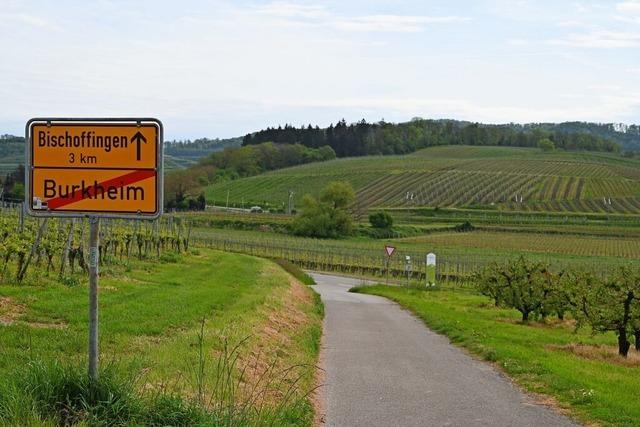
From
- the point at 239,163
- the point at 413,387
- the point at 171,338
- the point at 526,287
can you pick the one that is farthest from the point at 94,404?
the point at 239,163

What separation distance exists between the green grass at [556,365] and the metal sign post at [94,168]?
6.75m

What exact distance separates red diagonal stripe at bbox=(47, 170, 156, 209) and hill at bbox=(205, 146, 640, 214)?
109 m

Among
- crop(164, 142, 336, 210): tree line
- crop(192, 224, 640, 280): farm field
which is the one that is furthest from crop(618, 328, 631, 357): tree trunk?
crop(164, 142, 336, 210): tree line

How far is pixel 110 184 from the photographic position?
725 centimetres

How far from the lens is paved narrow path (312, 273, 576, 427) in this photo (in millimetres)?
10492

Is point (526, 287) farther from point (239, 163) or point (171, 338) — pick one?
point (239, 163)

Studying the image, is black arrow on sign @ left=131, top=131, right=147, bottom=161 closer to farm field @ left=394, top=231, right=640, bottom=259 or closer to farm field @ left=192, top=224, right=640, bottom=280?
farm field @ left=192, top=224, right=640, bottom=280

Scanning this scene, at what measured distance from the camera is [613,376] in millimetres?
15008

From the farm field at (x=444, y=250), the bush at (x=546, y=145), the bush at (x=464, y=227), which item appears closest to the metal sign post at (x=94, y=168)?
the farm field at (x=444, y=250)

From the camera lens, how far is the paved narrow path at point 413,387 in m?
10.5

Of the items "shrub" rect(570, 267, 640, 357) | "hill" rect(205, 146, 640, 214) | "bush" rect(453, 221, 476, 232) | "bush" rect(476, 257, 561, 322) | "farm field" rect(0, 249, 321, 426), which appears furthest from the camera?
"hill" rect(205, 146, 640, 214)

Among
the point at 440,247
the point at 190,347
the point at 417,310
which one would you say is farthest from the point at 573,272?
the point at 440,247

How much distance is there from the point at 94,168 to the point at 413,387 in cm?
726

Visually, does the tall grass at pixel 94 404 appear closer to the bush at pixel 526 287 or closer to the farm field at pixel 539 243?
the bush at pixel 526 287
